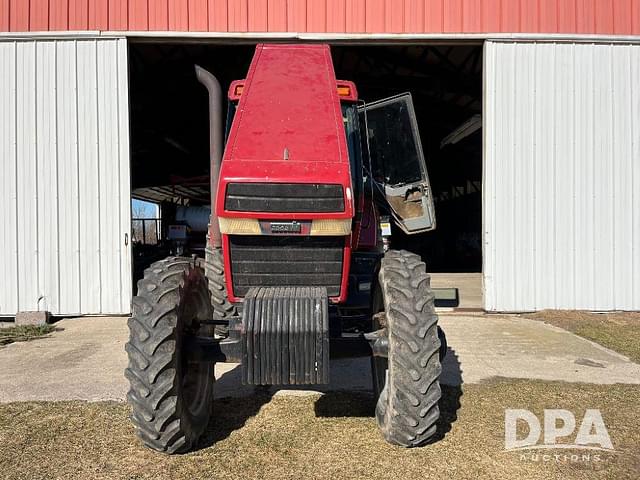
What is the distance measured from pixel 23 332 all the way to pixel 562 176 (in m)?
9.18

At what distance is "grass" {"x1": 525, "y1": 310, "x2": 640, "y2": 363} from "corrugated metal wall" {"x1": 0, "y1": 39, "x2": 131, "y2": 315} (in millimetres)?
7113

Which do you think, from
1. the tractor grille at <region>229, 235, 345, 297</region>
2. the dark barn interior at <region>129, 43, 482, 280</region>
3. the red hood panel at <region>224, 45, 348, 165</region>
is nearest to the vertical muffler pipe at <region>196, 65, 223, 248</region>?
the red hood panel at <region>224, 45, 348, 165</region>

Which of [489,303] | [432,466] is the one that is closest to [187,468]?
[432,466]

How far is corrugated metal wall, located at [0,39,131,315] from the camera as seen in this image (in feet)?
27.9

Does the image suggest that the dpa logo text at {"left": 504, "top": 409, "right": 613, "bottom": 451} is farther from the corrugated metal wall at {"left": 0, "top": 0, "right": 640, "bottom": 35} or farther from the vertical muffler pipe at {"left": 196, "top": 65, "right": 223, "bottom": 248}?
the corrugated metal wall at {"left": 0, "top": 0, "right": 640, "bottom": 35}

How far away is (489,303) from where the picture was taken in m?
8.91

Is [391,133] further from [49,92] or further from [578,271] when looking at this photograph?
[49,92]

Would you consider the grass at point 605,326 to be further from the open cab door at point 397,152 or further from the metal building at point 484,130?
the open cab door at point 397,152

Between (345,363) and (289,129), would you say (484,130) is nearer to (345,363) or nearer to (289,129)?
(345,363)

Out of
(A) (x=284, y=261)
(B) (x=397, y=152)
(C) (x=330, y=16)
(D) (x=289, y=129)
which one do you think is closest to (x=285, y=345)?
(A) (x=284, y=261)

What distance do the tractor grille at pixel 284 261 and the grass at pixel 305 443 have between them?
1.11 meters

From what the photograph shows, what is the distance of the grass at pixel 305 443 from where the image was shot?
3.23m

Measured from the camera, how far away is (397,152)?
17.3 ft

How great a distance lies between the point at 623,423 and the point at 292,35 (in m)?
7.36
